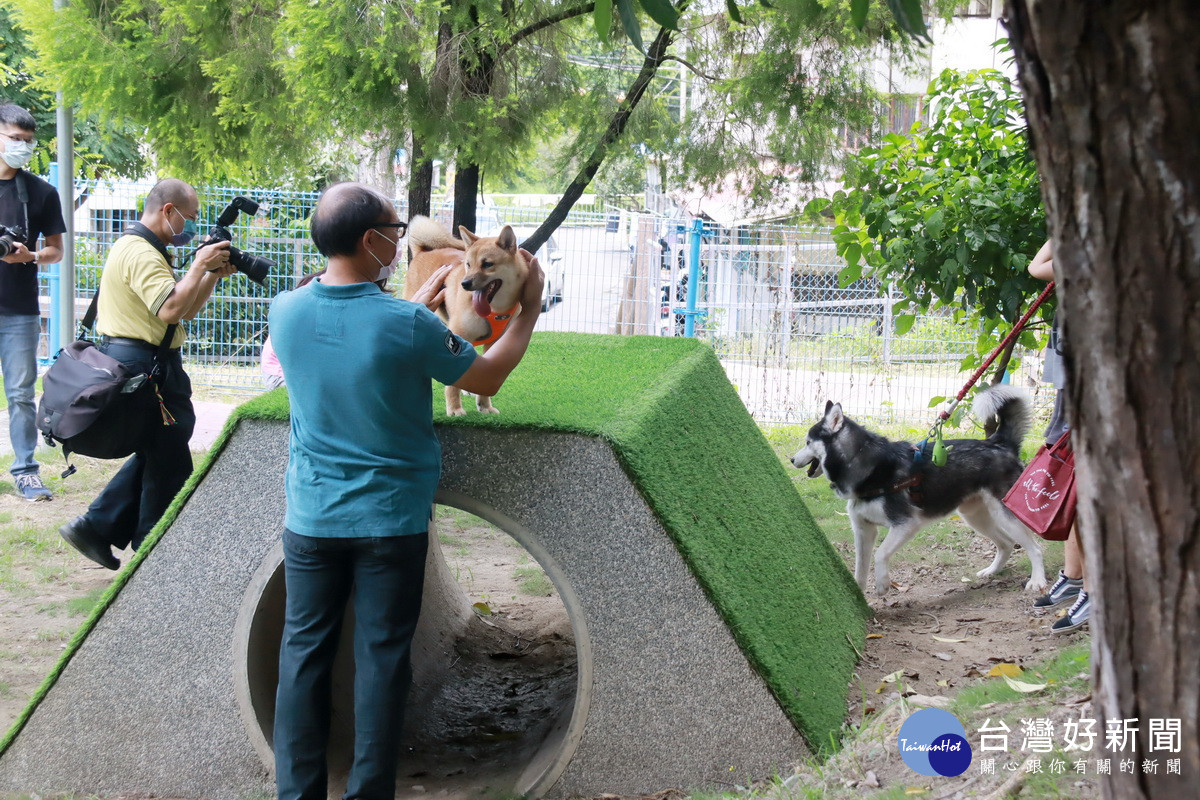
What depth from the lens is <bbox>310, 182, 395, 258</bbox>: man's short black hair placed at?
2.99 meters

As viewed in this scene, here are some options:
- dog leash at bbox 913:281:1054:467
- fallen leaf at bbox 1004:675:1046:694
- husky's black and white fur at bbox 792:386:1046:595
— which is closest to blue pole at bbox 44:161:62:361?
husky's black and white fur at bbox 792:386:1046:595

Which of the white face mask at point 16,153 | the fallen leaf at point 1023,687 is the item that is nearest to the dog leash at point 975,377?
the fallen leaf at point 1023,687

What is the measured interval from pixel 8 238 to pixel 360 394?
188 inches

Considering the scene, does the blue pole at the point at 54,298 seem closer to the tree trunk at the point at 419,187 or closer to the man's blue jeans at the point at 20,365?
the man's blue jeans at the point at 20,365

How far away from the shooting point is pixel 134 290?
4.93 meters

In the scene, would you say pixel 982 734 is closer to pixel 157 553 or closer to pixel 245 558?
pixel 245 558

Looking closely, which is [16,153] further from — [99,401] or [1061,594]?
[1061,594]

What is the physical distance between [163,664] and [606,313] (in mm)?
7514

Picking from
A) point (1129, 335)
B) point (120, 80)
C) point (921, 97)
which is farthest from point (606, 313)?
point (1129, 335)

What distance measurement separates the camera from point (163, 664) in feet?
12.7

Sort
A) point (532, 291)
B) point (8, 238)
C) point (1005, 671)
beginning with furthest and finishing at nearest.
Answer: point (8, 238), point (1005, 671), point (532, 291)

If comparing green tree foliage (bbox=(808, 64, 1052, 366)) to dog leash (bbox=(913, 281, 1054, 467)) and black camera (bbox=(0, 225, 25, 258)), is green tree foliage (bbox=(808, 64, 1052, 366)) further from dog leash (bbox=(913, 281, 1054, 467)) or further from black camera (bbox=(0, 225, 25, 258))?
black camera (bbox=(0, 225, 25, 258))

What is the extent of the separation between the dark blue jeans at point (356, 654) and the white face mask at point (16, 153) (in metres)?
4.79

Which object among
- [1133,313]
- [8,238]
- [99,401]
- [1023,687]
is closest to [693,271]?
[8,238]
